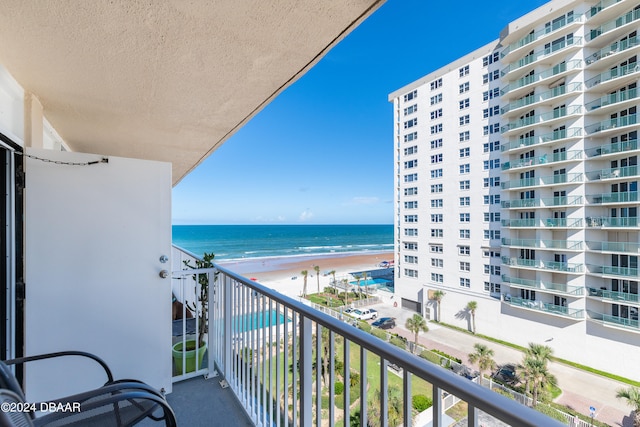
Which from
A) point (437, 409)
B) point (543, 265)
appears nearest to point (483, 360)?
point (543, 265)

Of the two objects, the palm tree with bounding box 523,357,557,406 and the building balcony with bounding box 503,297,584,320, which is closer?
the palm tree with bounding box 523,357,557,406

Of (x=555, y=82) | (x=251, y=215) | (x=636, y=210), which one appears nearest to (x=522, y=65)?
(x=555, y=82)

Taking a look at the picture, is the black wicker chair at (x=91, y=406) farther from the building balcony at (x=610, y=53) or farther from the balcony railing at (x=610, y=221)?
the building balcony at (x=610, y=53)

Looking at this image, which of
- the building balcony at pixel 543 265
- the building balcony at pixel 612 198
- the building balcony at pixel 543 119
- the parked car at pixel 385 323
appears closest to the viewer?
the building balcony at pixel 612 198

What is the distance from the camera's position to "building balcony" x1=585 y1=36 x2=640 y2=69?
10820mm

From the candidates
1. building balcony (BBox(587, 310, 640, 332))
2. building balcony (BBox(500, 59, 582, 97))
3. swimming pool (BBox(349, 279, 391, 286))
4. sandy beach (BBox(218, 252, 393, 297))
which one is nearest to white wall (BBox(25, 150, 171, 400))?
sandy beach (BBox(218, 252, 393, 297))

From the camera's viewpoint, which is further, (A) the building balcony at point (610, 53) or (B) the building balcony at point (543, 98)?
(B) the building balcony at point (543, 98)

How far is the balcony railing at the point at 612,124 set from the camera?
35.4 ft

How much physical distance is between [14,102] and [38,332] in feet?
4.74

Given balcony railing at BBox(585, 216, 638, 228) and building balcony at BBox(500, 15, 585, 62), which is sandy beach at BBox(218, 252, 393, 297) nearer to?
balcony railing at BBox(585, 216, 638, 228)

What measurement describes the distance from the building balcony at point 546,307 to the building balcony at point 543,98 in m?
9.81

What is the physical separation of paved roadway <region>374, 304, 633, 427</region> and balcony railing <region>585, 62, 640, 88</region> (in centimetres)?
1230

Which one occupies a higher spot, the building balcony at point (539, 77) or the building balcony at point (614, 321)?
the building balcony at point (539, 77)

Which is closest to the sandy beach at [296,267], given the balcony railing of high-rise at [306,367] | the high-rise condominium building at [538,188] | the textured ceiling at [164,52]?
the high-rise condominium building at [538,188]
